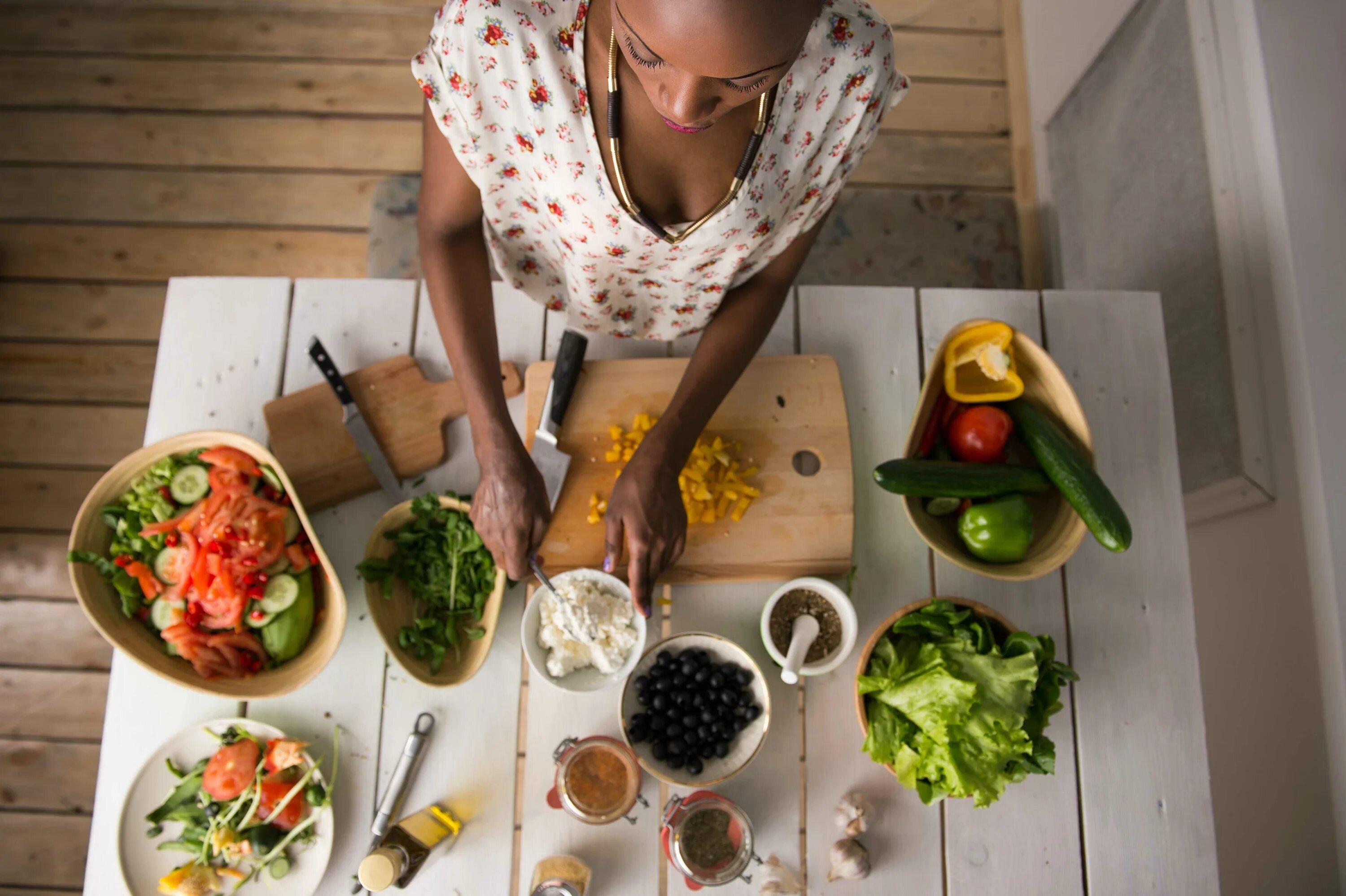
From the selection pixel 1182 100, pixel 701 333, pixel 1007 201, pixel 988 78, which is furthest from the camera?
pixel 988 78

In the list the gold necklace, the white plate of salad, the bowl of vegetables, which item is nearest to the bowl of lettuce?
the bowl of vegetables

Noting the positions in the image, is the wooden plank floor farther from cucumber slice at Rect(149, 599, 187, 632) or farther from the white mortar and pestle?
the white mortar and pestle

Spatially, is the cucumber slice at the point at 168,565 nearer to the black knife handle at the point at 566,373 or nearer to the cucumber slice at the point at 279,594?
the cucumber slice at the point at 279,594

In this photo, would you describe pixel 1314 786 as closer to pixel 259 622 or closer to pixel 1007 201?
pixel 1007 201

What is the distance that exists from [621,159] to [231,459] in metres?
0.80

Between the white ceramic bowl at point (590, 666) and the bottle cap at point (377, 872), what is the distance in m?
0.33

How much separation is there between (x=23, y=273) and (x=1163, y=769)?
3.16 metres

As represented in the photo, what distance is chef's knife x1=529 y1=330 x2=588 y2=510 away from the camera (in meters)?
1.33

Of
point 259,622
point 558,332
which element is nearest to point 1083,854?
point 558,332

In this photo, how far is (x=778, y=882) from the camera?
4.17 ft

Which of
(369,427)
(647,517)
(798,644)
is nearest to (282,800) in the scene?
(369,427)

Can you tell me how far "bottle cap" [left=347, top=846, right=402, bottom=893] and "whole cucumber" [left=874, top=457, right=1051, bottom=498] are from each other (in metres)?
0.93

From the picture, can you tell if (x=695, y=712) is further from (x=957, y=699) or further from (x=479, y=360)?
(x=479, y=360)

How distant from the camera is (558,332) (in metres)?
1.49
